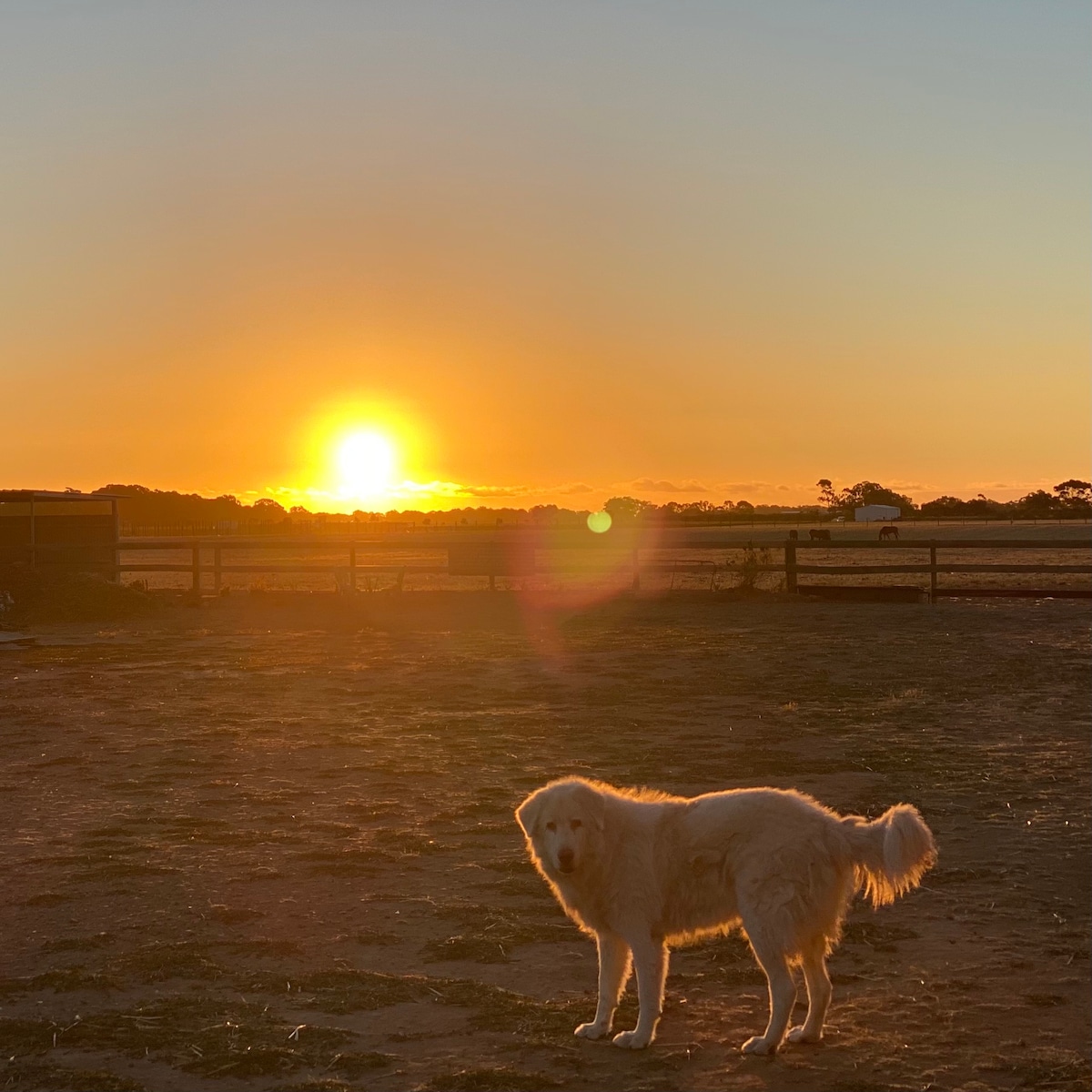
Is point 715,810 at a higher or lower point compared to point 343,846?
higher

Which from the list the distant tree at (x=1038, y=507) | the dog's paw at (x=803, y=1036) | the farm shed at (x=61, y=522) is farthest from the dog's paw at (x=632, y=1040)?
the distant tree at (x=1038, y=507)

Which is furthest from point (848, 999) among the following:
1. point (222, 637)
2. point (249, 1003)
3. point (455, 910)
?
point (222, 637)

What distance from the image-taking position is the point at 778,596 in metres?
28.0

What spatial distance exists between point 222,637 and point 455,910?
17.1m

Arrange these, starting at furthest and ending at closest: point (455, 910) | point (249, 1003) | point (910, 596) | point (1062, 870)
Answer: point (910, 596), point (1062, 870), point (455, 910), point (249, 1003)

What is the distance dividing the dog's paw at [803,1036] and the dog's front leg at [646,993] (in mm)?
548

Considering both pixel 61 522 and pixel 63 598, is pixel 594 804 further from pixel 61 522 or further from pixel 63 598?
→ pixel 61 522

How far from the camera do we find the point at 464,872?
7586mm

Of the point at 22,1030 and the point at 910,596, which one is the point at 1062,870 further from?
the point at 910,596

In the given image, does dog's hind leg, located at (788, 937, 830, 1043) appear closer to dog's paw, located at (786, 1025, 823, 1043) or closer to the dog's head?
dog's paw, located at (786, 1025, 823, 1043)

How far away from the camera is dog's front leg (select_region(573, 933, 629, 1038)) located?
5.20m

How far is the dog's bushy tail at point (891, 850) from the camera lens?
16.2 feet

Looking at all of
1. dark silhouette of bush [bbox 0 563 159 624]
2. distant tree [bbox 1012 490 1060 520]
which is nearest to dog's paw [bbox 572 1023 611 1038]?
dark silhouette of bush [bbox 0 563 159 624]

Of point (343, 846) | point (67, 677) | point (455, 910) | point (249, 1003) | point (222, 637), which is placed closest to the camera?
point (249, 1003)
